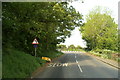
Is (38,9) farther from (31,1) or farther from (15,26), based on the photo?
(15,26)

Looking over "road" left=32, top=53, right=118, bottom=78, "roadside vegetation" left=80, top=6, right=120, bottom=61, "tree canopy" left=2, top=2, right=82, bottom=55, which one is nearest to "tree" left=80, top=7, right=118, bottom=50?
"roadside vegetation" left=80, top=6, right=120, bottom=61

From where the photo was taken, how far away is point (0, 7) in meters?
11.7

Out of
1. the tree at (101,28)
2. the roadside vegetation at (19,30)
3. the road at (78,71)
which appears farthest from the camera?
the tree at (101,28)

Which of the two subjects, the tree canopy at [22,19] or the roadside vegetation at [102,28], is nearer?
the tree canopy at [22,19]

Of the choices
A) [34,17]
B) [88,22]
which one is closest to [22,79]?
[34,17]

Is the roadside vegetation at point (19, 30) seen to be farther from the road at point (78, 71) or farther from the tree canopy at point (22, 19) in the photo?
the road at point (78, 71)

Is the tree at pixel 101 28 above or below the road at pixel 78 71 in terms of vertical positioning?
above

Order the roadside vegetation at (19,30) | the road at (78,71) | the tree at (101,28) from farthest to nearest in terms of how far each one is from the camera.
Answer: the tree at (101,28)
the road at (78,71)
the roadside vegetation at (19,30)

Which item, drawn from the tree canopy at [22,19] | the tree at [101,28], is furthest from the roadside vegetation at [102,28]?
the tree canopy at [22,19]

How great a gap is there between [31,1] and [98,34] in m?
40.7

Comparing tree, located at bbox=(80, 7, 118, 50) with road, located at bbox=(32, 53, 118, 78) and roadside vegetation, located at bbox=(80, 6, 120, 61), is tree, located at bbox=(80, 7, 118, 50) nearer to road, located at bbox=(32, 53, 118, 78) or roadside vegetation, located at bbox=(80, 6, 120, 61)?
roadside vegetation, located at bbox=(80, 6, 120, 61)

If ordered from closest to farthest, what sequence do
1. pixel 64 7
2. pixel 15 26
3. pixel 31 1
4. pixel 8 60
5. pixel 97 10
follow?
pixel 8 60 < pixel 15 26 < pixel 31 1 < pixel 64 7 < pixel 97 10

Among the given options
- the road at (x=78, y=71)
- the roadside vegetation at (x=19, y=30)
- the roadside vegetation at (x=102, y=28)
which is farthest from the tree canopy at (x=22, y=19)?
the roadside vegetation at (x=102, y=28)

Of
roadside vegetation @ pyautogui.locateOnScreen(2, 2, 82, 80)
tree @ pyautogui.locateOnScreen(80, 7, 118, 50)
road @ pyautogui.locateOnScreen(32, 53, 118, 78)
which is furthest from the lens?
tree @ pyautogui.locateOnScreen(80, 7, 118, 50)
